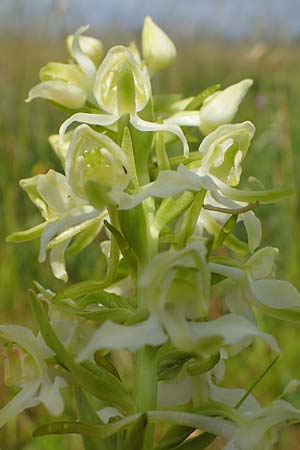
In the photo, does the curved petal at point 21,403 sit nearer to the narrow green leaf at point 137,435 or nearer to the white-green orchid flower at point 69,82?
the narrow green leaf at point 137,435

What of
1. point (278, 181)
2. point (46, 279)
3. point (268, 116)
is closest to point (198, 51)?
point (268, 116)

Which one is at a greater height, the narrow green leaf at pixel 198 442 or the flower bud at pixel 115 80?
the flower bud at pixel 115 80

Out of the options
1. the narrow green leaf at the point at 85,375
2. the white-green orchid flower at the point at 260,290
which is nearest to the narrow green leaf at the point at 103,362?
the narrow green leaf at the point at 85,375

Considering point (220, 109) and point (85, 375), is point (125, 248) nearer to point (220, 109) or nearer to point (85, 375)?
point (85, 375)

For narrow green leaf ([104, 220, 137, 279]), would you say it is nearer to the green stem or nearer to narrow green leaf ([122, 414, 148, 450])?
the green stem

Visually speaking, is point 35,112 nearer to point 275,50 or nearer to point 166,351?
point 275,50

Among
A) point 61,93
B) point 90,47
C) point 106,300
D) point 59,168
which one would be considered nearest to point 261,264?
point 106,300
